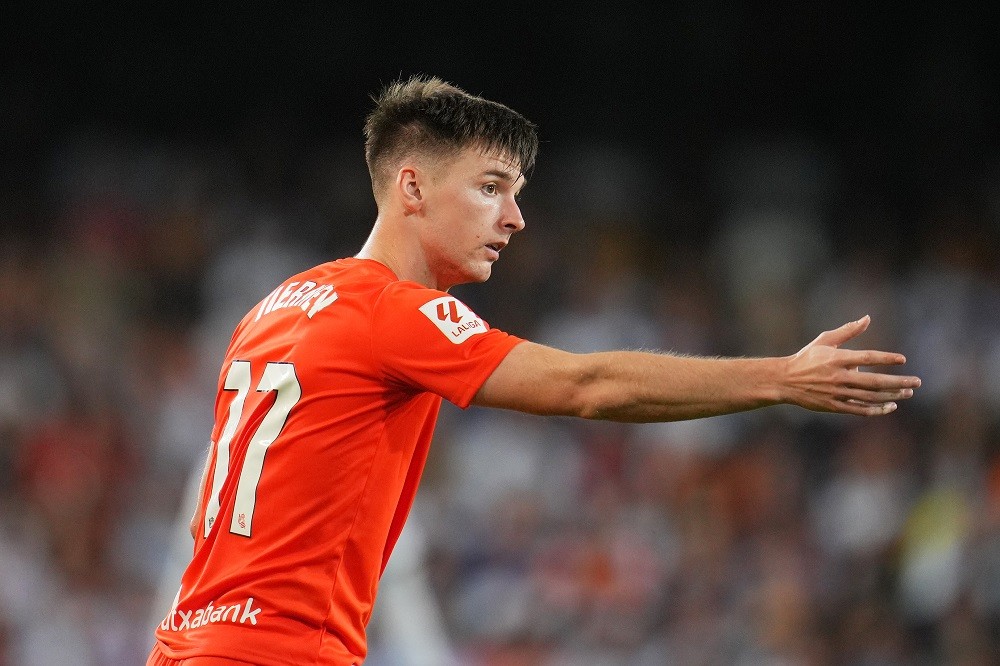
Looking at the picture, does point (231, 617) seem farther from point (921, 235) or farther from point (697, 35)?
point (697, 35)

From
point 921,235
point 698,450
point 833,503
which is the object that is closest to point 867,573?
point 833,503

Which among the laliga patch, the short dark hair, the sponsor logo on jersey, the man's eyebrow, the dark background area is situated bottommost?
the sponsor logo on jersey

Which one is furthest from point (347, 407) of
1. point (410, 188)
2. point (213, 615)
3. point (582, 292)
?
point (582, 292)

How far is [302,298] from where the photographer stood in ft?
11.0

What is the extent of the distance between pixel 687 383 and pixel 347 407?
2.67ft

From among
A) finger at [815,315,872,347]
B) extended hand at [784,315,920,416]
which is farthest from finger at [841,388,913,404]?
finger at [815,315,872,347]

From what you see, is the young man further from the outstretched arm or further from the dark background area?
the dark background area

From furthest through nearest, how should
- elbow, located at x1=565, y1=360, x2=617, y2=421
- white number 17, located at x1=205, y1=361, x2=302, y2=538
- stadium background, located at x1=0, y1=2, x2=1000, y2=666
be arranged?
stadium background, located at x1=0, y1=2, x2=1000, y2=666, white number 17, located at x1=205, y1=361, x2=302, y2=538, elbow, located at x1=565, y1=360, x2=617, y2=421

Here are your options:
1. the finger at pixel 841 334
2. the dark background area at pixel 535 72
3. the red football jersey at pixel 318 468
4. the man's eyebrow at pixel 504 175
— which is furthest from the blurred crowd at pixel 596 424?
the red football jersey at pixel 318 468

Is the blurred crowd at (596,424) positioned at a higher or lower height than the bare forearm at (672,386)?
higher

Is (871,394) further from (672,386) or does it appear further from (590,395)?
(590,395)

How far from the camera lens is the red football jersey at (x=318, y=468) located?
312 cm

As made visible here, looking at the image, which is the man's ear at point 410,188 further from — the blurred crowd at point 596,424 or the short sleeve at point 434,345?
the blurred crowd at point 596,424

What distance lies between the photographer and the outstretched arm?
2.88 metres
